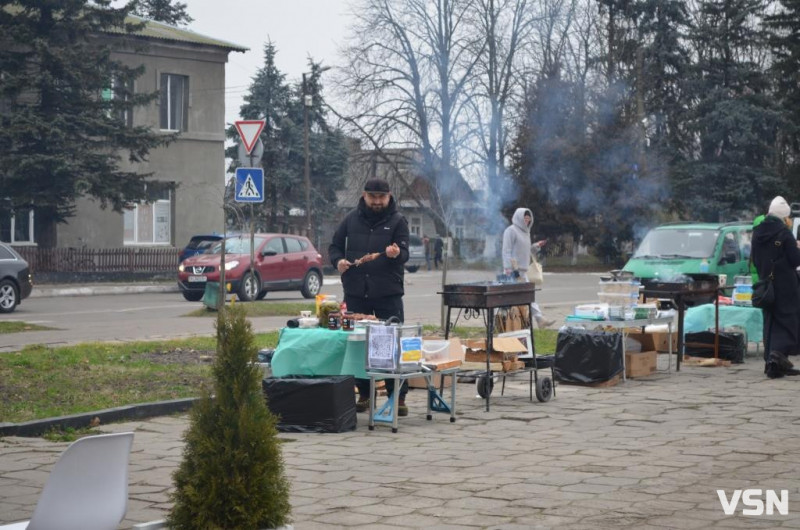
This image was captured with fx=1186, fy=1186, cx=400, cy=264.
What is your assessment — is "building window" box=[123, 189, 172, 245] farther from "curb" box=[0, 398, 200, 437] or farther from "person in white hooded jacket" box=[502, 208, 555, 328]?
"curb" box=[0, 398, 200, 437]

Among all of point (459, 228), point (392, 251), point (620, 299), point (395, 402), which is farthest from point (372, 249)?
point (459, 228)

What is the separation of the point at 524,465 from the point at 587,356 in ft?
16.3

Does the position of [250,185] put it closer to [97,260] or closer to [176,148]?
[97,260]

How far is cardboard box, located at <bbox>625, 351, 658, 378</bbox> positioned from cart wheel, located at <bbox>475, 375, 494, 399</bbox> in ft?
8.51

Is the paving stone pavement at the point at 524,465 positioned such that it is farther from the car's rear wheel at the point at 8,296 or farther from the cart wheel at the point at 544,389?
the car's rear wheel at the point at 8,296

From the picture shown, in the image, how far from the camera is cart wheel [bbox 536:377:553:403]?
37.7 feet

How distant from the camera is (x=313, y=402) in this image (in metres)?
9.59

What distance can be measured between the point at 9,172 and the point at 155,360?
23.5m

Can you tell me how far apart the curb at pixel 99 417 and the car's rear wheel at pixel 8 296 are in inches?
566

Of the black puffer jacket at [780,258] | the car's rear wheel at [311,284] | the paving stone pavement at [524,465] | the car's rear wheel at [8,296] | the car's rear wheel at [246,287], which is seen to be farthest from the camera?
the car's rear wheel at [311,284]

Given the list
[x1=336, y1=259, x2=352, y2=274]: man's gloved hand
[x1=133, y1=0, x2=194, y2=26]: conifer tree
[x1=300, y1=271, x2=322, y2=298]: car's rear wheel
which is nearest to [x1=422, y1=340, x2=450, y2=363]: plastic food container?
[x1=336, y1=259, x2=352, y2=274]: man's gloved hand

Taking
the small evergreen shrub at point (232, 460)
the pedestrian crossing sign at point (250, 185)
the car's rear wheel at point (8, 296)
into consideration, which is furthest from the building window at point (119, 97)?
the small evergreen shrub at point (232, 460)

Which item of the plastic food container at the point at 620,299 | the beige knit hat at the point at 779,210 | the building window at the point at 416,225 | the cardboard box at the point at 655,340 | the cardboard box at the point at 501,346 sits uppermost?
the building window at the point at 416,225

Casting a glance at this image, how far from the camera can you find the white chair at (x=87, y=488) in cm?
428
